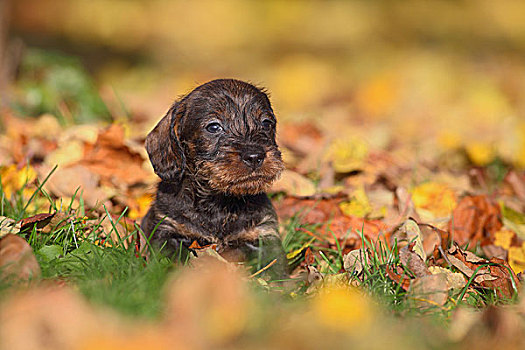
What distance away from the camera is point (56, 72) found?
7.56 meters

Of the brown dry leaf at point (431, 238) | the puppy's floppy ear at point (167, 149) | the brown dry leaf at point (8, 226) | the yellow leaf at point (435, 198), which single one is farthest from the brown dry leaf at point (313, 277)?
the yellow leaf at point (435, 198)

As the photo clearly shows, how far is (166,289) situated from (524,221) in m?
3.54

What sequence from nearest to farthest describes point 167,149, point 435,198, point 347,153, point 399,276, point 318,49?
point 399,276 < point 167,149 < point 435,198 < point 347,153 < point 318,49

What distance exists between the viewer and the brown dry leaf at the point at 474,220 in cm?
457

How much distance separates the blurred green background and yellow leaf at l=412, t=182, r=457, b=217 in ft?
16.1

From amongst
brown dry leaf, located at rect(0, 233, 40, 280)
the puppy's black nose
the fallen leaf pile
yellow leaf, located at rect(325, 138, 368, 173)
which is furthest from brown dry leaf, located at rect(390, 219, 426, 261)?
brown dry leaf, located at rect(0, 233, 40, 280)

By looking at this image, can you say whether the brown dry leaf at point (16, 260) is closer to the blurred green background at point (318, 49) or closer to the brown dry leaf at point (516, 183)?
the brown dry leaf at point (516, 183)

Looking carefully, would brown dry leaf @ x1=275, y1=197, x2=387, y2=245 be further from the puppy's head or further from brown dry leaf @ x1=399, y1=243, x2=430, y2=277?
the puppy's head

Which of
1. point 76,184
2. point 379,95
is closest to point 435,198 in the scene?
point 76,184

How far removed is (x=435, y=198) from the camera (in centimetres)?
511

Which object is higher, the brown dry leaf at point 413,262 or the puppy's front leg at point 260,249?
the brown dry leaf at point 413,262

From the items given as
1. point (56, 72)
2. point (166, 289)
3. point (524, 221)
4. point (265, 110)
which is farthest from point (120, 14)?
point (166, 289)

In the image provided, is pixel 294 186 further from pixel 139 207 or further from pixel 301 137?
pixel 301 137

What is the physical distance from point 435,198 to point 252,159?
2118 mm
